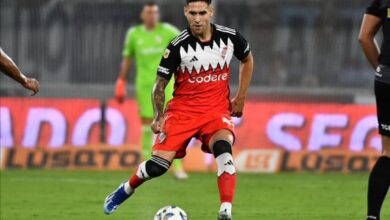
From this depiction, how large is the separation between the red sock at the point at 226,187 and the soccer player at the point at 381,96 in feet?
4.04

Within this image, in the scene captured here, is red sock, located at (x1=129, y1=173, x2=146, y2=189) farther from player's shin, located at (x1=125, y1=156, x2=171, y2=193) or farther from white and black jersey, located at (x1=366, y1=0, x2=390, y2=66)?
white and black jersey, located at (x1=366, y1=0, x2=390, y2=66)

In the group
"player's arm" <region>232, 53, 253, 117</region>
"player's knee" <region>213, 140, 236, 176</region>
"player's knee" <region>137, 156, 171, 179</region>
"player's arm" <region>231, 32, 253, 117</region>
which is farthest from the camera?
"player's arm" <region>232, 53, 253, 117</region>

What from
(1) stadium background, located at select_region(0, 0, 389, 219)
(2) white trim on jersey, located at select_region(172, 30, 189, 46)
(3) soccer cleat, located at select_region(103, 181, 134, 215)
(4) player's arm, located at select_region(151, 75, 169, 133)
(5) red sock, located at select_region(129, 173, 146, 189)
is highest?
(2) white trim on jersey, located at select_region(172, 30, 189, 46)

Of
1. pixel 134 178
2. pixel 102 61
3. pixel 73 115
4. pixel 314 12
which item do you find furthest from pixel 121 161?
pixel 134 178

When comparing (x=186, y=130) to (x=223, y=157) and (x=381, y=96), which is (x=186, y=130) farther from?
(x=381, y=96)

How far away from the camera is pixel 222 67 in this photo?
10672 mm

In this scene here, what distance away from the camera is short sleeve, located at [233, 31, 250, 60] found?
1075 cm

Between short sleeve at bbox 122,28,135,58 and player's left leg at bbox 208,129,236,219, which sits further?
short sleeve at bbox 122,28,135,58

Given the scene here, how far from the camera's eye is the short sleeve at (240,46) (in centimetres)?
1075

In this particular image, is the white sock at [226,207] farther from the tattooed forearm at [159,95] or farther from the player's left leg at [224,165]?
the tattooed forearm at [159,95]

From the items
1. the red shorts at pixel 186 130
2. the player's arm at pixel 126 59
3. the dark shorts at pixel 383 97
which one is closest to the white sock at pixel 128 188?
the red shorts at pixel 186 130

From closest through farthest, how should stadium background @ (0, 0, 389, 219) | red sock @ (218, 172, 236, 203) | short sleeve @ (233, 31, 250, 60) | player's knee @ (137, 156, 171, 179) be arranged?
red sock @ (218, 172, 236, 203) → player's knee @ (137, 156, 171, 179) → short sleeve @ (233, 31, 250, 60) → stadium background @ (0, 0, 389, 219)

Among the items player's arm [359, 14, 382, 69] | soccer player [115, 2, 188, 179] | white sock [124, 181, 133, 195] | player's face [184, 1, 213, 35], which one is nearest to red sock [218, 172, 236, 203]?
white sock [124, 181, 133, 195]

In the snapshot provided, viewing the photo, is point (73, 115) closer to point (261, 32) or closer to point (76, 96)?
point (76, 96)
